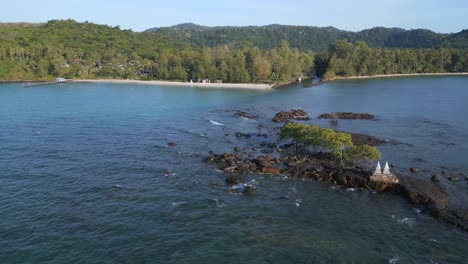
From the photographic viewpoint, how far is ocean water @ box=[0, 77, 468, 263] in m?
32.9

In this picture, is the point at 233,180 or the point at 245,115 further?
the point at 245,115

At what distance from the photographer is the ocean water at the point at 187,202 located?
32.9 metres

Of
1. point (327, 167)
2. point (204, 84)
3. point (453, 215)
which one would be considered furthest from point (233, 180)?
point (204, 84)

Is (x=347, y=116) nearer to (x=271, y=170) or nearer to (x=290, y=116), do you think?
(x=290, y=116)

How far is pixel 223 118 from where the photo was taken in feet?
309

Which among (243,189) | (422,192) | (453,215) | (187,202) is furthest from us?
(243,189)

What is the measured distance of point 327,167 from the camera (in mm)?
53969

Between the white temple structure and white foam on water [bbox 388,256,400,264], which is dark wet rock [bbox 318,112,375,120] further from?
white foam on water [bbox 388,256,400,264]

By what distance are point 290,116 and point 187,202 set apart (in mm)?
55512

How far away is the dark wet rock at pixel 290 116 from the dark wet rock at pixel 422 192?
44.1m

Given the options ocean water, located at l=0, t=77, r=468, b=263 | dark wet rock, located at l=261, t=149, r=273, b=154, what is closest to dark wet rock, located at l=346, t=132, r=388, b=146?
ocean water, located at l=0, t=77, r=468, b=263

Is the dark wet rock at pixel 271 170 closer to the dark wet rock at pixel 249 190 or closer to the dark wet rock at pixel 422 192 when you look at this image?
the dark wet rock at pixel 249 190

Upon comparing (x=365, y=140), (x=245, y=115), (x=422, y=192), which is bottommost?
(x=422, y=192)

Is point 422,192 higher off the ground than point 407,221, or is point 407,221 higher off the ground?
point 422,192
